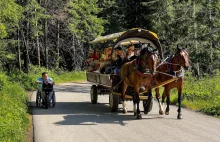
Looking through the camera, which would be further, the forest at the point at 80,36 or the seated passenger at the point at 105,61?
the forest at the point at 80,36

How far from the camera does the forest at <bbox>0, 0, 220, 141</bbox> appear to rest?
1538 cm

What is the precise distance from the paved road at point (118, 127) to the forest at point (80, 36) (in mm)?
819

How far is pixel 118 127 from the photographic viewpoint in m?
10.5

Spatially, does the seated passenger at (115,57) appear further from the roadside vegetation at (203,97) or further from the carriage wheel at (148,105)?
the roadside vegetation at (203,97)

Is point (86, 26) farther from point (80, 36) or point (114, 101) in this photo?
point (114, 101)

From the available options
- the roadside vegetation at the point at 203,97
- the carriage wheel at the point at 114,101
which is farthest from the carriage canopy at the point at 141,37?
the roadside vegetation at the point at 203,97

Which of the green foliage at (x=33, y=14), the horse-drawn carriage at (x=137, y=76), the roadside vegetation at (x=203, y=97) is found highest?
the green foliage at (x=33, y=14)

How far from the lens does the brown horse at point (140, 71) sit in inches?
→ 446

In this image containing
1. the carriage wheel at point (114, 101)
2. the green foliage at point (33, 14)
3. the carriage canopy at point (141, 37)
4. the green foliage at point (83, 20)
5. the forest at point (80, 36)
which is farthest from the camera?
the green foliage at point (83, 20)

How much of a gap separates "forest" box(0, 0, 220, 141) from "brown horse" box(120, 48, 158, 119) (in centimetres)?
287

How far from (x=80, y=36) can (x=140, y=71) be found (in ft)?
81.0

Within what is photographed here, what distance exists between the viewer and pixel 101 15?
44.8m

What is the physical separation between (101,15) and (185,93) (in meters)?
29.7

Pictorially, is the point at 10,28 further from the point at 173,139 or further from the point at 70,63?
the point at 173,139
